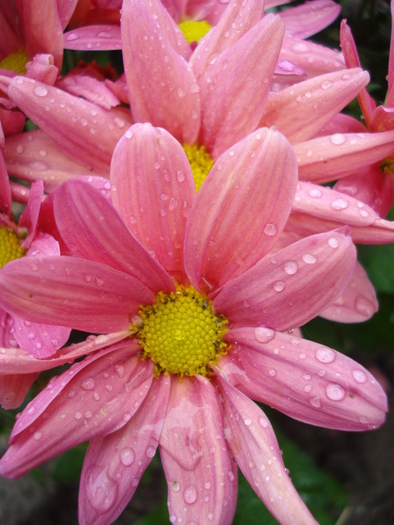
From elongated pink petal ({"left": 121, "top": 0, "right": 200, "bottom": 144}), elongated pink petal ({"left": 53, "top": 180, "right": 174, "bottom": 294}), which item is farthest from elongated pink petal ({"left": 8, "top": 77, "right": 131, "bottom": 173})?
elongated pink petal ({"left": 53, "top": 180, "right": 174, "bottom": 294})

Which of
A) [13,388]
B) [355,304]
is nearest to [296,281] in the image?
[355,304]

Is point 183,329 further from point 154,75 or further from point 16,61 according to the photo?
point 16,61

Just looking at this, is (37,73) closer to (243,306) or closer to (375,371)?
(243,306)

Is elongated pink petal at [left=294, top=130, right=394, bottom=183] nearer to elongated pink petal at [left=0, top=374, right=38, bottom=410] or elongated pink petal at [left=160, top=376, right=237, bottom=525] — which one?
elongated pink petal at [left=160, top=376, right=237, bottom=525]

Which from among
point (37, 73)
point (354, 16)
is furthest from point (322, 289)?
point (354, 16)

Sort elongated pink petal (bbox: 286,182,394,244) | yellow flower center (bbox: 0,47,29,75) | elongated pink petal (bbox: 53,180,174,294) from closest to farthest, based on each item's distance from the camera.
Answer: elongated pink petal (bbox: 53,180,174,294)
elongated pink petal (bbox: 286,182,394,244)
yellow flower center (bbox: 0,47,29,75)

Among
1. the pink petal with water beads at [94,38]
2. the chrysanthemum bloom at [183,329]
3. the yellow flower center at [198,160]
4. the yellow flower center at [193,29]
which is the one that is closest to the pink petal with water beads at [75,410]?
the chrysanthemum bloom at [183,329]
